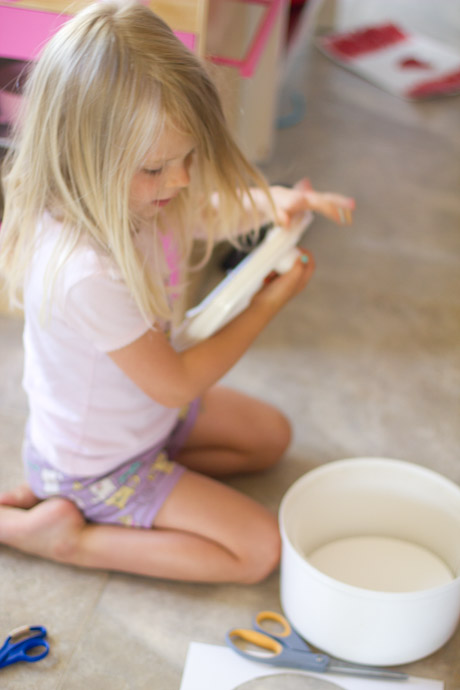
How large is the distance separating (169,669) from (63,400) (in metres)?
0.33

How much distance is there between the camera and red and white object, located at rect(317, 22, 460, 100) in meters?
2.29

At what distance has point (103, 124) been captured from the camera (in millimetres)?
753

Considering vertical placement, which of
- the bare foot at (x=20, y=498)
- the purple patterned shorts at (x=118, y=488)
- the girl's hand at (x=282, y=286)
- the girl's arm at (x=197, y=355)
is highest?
the girl's hand at (x=282, y=286)

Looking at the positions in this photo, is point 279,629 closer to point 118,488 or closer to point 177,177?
point 118,488

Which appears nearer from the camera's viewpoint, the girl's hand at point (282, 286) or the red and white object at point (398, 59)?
the girl's hand at point (282, 286)

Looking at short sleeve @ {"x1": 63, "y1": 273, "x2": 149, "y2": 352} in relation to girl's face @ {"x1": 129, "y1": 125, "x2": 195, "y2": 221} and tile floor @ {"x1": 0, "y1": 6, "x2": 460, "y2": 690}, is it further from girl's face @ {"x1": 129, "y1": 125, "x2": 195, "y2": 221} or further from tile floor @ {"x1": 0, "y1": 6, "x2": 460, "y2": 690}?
tile floor @ {"x1": 0, "y1": 6, "x2": 460, "y2": 690}

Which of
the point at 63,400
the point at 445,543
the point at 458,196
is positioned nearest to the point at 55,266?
the point at 63,400

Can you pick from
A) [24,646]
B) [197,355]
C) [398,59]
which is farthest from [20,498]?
[398,59]

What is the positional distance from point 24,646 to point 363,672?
0.37m

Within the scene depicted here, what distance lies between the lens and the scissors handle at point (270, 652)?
0.89m

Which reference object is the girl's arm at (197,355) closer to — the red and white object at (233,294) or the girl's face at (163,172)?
the red and white object at (233,294)

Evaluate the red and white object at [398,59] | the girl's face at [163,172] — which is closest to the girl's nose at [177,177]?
the girl's face at [163,172]

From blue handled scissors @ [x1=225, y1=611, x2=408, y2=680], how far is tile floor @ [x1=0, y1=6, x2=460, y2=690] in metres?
0.02

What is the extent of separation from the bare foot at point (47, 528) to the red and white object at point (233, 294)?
25 cm
